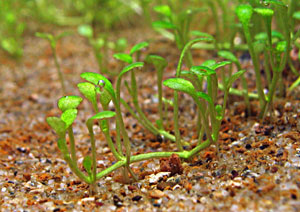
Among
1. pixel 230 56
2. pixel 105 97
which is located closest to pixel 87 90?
pixel 105 97

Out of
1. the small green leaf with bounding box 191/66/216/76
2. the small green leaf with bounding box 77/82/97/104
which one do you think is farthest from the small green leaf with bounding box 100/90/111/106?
the small green leaf with bounding box 191/66/216/76

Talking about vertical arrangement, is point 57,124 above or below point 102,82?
below

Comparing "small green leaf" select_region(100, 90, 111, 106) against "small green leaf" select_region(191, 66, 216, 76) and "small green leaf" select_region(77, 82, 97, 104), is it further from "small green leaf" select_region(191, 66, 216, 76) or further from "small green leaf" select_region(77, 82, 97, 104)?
"small green leaf" select_region(191, 66, 216, 76)

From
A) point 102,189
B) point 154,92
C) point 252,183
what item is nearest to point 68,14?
point 154,92

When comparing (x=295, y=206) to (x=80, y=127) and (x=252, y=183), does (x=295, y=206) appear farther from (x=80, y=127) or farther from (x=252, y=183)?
(x=80, y=127)

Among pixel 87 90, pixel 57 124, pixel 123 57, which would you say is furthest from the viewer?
pixel 123 57

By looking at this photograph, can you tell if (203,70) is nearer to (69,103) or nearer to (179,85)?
(179,85)

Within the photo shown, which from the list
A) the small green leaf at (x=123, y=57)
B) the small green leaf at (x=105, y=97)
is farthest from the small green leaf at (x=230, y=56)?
the small green leaf at (x=105, y=97)

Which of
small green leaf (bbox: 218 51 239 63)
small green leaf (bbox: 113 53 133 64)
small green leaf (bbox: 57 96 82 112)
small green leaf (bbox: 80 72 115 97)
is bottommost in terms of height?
small green leaf (bbox: 57 96 82 112)
